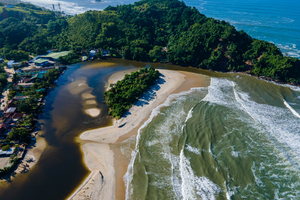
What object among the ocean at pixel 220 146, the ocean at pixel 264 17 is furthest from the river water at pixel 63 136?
the ocean at pixel 264 17

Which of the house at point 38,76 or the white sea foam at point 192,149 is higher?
the house at point 38,76

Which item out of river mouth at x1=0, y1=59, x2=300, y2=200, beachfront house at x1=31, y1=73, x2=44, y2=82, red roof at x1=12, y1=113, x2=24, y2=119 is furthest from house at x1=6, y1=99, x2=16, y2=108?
beachfront house at x1=31, y1=73, x2=44, y2=82

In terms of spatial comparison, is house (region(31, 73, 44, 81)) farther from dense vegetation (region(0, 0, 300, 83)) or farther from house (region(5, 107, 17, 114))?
dense vegetation (region(0, 0, 300, 83))

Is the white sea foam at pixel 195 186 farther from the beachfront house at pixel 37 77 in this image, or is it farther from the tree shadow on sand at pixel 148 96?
the beachfront house at pixel 37 77

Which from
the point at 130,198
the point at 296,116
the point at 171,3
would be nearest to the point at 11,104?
the point at 130,198

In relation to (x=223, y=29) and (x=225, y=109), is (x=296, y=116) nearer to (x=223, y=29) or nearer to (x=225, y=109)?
(x=225, y=109)

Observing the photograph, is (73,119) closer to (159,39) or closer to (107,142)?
(107,142)
